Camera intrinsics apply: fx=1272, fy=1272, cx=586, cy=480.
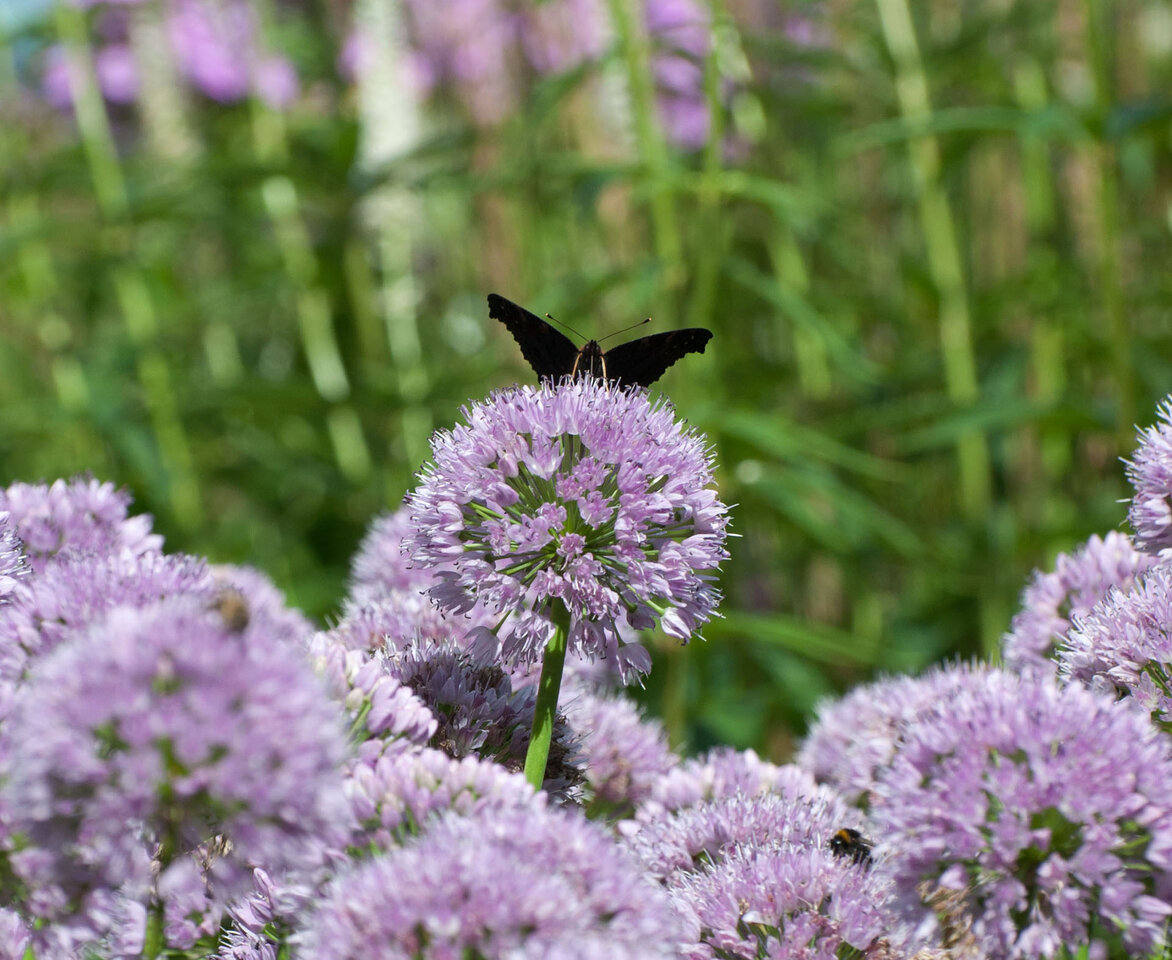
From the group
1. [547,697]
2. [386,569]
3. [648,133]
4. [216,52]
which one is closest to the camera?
[547,697]

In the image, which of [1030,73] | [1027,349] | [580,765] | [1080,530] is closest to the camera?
[580,765]

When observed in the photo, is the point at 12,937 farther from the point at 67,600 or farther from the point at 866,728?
the point at 866,728

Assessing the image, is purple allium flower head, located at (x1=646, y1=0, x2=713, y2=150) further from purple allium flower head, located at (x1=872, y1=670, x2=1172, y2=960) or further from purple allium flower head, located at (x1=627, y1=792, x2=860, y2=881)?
purple allium flower head, located at (x1=872, y1=670, x2=1172, y2=960)

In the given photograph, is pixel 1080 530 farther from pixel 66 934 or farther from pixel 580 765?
pixel 66 934

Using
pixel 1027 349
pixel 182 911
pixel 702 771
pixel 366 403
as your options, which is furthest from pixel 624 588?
pixel 1027 349

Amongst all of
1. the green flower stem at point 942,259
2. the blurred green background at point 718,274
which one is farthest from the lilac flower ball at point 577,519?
the green flower stem at point 942,259

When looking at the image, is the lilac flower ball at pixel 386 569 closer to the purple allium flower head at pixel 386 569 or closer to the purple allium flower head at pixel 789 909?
the purple allium flower head at pixel 386 569

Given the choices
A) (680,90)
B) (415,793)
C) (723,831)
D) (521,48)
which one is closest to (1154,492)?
(723,831)
